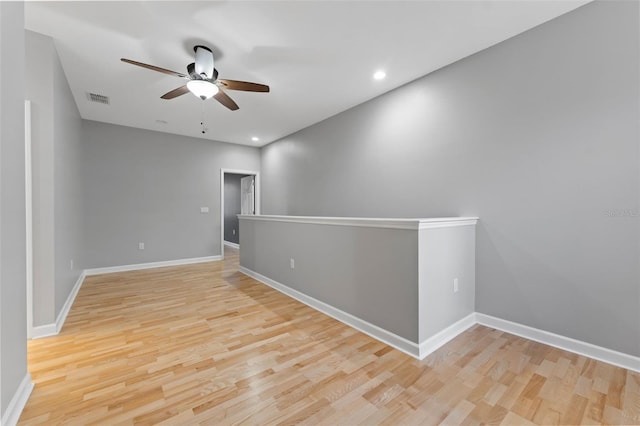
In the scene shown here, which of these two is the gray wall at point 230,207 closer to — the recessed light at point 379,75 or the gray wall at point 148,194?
the gray wall at point 148,194

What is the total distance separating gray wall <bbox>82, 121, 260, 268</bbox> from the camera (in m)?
4.60

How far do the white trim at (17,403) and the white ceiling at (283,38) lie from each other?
2688 millimetres

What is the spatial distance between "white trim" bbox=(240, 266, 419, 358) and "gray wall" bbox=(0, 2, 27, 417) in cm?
221

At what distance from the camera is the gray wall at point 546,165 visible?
184 centimetres

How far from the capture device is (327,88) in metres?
3.38

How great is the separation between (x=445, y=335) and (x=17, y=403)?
9.32 feet

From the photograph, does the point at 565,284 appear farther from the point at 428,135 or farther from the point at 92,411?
the point at 92,411

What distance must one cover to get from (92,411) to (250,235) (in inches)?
118

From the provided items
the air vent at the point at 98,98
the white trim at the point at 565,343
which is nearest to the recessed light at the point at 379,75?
the white trim at the point at 565,343

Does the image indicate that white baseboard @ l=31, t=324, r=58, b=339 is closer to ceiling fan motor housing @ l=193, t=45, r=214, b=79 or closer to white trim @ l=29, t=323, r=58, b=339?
white trim @ l=29, t=323, r=58, b=339

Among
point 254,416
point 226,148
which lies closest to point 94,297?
point 254,416

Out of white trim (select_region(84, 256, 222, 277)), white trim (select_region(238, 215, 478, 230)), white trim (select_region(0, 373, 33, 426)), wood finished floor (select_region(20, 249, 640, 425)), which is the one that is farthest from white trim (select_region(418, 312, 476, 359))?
white trim (select_region(84, 256, 222, 277))

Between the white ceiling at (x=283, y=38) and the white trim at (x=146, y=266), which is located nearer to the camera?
the white ceiling at (x=283, y=38)

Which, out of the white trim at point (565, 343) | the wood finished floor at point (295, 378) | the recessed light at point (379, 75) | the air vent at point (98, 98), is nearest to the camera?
the wood finished floor at point (295, 378)
